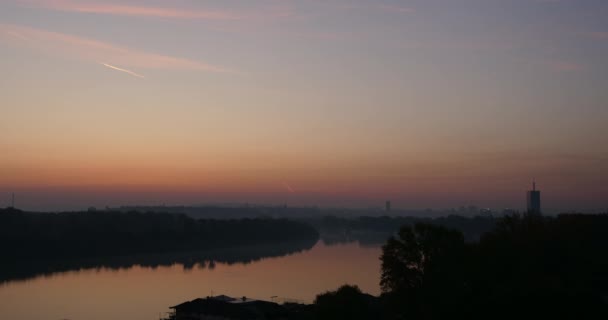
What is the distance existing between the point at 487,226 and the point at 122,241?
4123 centimetres

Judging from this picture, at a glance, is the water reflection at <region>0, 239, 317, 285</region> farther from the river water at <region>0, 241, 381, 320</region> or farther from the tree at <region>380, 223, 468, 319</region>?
the tree at <region>380, 223, 468, 319</region>

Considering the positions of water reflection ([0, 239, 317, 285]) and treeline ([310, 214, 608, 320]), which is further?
water reflection ([0, 239, 317, 285])

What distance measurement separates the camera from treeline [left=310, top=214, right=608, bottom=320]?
11719mm

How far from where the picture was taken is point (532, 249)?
18.2 meters

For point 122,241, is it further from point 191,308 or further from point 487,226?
point 487,226

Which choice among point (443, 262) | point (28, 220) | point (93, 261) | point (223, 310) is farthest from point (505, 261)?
point (28, 220)

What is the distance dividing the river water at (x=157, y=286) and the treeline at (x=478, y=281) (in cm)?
679

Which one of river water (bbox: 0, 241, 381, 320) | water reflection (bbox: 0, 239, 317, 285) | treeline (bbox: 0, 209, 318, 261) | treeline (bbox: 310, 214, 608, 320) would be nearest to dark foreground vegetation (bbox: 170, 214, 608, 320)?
treeline (bbox: 310, 214, 608, 320)

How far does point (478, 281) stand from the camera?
13.3m

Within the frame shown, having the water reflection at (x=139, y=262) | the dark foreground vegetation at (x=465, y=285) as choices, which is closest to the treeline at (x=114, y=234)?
the water reflection at (x=139, y=262)

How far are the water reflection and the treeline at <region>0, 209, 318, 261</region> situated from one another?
6.78 ft

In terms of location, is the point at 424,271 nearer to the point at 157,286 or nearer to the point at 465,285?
the point at 465,285

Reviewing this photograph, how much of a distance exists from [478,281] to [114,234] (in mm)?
34207

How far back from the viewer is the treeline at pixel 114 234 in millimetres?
36844
